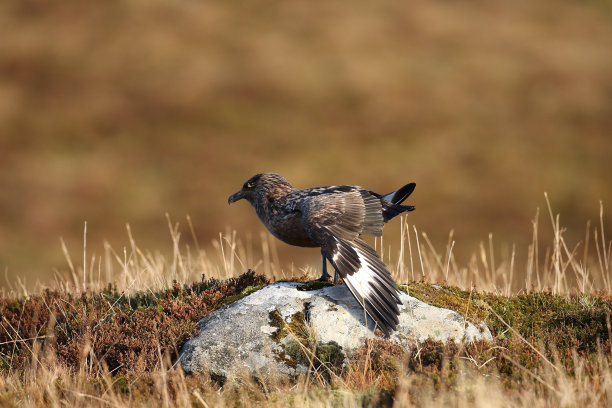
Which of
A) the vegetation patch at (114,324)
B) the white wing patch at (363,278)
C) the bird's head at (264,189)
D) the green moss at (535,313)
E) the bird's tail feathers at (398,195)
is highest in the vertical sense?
the bird's head at (264,189)

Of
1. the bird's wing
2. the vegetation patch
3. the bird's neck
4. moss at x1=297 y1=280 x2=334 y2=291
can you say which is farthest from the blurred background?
the bird's wing

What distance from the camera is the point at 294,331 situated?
5875 millimetres

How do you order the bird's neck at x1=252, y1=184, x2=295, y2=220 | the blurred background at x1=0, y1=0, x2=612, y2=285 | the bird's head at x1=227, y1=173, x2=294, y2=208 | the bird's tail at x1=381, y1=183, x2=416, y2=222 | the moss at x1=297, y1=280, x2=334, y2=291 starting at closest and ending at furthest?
the moss at x1=297, y1=280, x2=334, y2=291, the bird's tail at x1=381, y1=183, x2=416, y2=222, the bird's neck at x1=252, y1=184, x2=295, y2=220, the bird's head at x1=227, y1=173, x2=294, y2=208, the blurred background at x1=0, y1=0, x2=612, y2=285

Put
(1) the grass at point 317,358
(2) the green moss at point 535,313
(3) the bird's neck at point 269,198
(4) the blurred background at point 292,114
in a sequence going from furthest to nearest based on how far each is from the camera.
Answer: (4) the blurred background at point 292,114 → (3) the bird's neck at point 269,198 → (2) the green moss at point 535,313 → (1) the grass at point 317,358

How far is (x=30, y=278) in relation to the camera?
2055cm

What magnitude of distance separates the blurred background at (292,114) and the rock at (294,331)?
16.7 m

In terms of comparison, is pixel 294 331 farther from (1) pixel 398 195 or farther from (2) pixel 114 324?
(1) pixel 398 195

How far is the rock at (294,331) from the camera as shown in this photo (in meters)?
5.77

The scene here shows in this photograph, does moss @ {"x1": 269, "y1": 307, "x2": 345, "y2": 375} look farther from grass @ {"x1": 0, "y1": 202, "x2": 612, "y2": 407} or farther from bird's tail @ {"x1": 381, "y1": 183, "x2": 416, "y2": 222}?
bird's tail @ {"x1": 381, "y1": 183, "x2": 416, "y2": 222}

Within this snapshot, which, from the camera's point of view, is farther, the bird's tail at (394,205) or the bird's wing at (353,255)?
the bird's tail at (394,205)

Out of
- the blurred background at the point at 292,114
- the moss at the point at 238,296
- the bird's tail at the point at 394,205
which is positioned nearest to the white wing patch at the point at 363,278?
the bird's tail at the point at 394,205

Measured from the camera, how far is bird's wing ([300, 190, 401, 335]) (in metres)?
5.75

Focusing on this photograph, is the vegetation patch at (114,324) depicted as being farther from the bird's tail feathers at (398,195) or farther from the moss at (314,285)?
the bird's tail feathers at (398,195)

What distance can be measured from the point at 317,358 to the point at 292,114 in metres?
30.2
